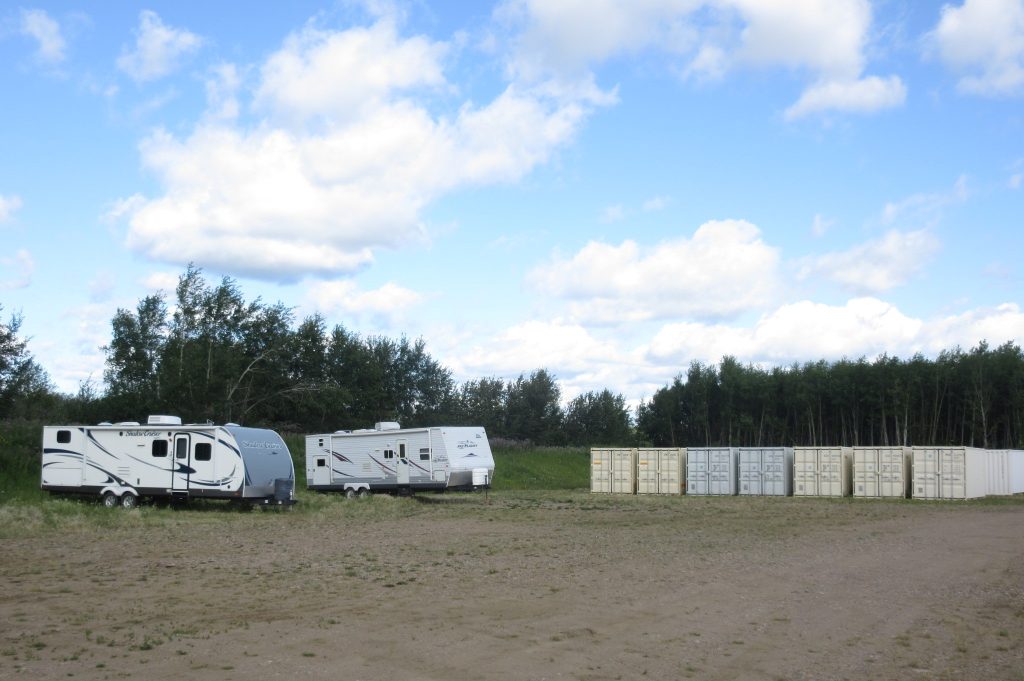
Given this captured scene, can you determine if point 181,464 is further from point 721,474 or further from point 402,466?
point 721,474

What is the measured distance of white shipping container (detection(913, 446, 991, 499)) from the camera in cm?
3394

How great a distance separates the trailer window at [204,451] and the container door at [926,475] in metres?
25.7

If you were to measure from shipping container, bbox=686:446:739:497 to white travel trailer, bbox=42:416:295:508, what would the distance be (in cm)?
1907

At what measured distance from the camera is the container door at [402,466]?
3219 centimetres

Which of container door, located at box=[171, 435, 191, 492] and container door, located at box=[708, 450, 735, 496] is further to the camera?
container door, located at box=[708, 450, 735, 496]

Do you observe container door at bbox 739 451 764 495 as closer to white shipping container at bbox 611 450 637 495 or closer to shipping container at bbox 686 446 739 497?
shipping container at bbox 686 446 739 497

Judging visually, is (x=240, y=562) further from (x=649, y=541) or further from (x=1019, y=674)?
(x=1019, y=674)

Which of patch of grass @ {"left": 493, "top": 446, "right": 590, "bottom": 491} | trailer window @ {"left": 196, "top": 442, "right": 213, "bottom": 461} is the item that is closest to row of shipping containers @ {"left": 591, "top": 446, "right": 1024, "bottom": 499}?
patch of grass @ {"left": 493, "top": 446, "right": 590, "bottom": 491}

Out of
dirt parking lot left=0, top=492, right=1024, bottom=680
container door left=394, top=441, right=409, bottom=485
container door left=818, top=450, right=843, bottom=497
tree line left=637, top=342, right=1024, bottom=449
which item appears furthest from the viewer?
tree line left=637, top=342, right=1024, bottom=449

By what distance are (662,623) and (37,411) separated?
42928 millimetres

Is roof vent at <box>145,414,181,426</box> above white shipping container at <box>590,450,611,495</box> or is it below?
above

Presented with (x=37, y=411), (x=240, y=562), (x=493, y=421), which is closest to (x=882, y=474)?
(x=240, y=562)

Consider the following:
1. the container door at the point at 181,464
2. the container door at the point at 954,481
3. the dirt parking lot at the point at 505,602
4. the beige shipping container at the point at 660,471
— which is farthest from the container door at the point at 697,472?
the container door at the point at 181,464

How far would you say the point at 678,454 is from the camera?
39.7 metres
